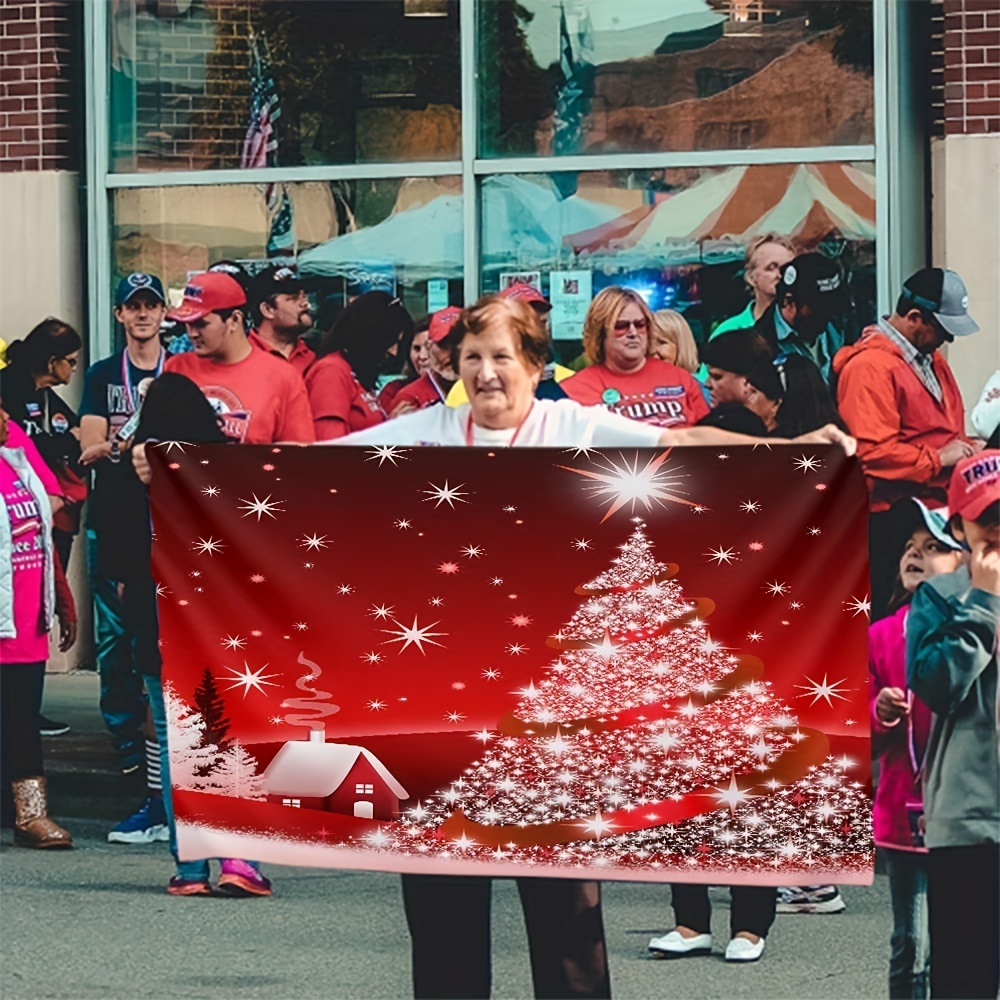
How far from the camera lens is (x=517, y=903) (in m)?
6.52

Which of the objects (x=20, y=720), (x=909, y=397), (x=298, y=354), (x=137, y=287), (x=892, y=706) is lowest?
(x=20, y=720)

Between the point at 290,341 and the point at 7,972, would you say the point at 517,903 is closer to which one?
the point at 7,972

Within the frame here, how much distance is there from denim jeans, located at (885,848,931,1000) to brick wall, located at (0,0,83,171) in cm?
682

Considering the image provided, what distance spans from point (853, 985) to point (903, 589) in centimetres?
125

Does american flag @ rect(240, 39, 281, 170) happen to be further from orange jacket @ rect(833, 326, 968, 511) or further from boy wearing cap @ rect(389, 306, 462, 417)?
orange jacket @ rect(833, 326, 968, 511)

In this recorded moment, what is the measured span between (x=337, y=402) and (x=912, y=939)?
13.7ft

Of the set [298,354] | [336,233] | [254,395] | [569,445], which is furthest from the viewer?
[336,233]

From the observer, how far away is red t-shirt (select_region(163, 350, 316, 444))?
23.8 ft

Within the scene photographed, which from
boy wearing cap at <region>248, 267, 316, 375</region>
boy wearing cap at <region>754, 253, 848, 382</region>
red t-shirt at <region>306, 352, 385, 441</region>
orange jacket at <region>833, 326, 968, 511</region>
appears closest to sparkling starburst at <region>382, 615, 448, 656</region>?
orange jacket at <region>833, 326, 968, 511</region>

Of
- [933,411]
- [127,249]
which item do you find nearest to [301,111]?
[127,249]

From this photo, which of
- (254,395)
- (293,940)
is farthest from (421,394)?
(293,940)

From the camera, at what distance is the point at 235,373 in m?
7.36

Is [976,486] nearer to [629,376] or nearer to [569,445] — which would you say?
[569,445]

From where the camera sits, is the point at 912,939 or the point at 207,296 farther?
the point at 207,296
